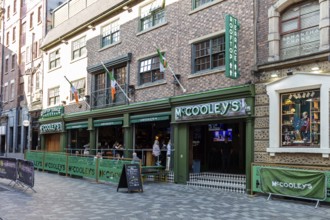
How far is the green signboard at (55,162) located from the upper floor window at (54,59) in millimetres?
8363

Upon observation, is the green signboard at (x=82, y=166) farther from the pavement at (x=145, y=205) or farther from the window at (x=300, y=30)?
the window at (x=300, y=30)

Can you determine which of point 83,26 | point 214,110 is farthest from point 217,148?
point 83,26

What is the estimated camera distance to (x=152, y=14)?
2011 centimetres

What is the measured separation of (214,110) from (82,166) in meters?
7.27

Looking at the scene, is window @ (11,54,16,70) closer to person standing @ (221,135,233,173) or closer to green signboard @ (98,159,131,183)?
green signboard @ (98,159,131,183)

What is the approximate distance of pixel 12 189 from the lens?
15.3 meters

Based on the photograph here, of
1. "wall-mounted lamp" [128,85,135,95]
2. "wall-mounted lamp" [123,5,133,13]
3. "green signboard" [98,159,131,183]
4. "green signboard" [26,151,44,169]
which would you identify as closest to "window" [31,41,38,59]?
"green signboard" [26,151,44,169]

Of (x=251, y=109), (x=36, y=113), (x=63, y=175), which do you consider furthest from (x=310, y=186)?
(x=36, y=113)

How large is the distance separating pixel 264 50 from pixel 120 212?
7640mm

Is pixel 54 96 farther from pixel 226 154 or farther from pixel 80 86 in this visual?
pixel 226 154

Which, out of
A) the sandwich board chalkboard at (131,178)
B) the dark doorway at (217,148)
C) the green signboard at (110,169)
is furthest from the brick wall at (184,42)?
the sandwich board chalkboard at (131,178)

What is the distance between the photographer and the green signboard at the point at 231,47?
14484 mm

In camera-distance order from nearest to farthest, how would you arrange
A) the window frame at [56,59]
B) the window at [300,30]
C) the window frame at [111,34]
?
the window at [300,30] → the window frame at [111,34] → the window frame at [56,59]

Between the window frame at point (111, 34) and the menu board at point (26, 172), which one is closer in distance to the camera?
the menu board at point (26, 172)
